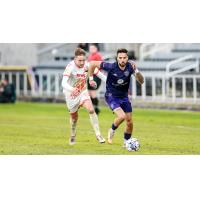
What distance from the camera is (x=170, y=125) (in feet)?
61.4

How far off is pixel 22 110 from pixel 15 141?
1750mm

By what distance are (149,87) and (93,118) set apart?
87.6 inches

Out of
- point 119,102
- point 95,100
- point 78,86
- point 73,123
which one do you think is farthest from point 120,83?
point 95,100

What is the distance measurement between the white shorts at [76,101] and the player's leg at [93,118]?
0.03 metres

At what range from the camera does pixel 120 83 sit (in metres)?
17.5

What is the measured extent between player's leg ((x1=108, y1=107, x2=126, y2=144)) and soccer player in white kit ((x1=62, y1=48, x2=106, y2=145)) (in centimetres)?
9

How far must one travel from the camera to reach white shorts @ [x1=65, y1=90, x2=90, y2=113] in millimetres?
17672

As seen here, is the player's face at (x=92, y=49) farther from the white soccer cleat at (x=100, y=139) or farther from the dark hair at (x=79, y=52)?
the white soccer cleat at (x=100, y=139)

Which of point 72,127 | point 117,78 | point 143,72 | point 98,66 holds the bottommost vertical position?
point 72,127

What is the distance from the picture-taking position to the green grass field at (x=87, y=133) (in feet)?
57.6

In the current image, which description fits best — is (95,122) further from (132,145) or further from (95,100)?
(95,100)

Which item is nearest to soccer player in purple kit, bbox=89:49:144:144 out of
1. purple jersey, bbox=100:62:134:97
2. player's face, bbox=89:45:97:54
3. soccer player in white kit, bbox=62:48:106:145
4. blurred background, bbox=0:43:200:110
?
purple jersey, bbox=100:62:134:97

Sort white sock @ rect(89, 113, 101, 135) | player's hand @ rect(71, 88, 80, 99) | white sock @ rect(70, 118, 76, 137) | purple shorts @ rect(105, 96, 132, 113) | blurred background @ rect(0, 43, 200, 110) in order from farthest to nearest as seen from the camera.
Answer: blurred background @ rect(0, 43, 200, 110) < white sock @ rect(70, 118, 76, 137) < white sock @ rect(89, 113, 101, 135) < player's hand @ rect(71, 88, 80, 99) < purple shorts @ rect(105, 96, 132, 113)

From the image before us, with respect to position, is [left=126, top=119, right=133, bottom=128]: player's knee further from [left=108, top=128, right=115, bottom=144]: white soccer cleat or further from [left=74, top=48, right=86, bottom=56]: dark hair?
[left=74, top=48, right=86, bottom=56]: dark hair
